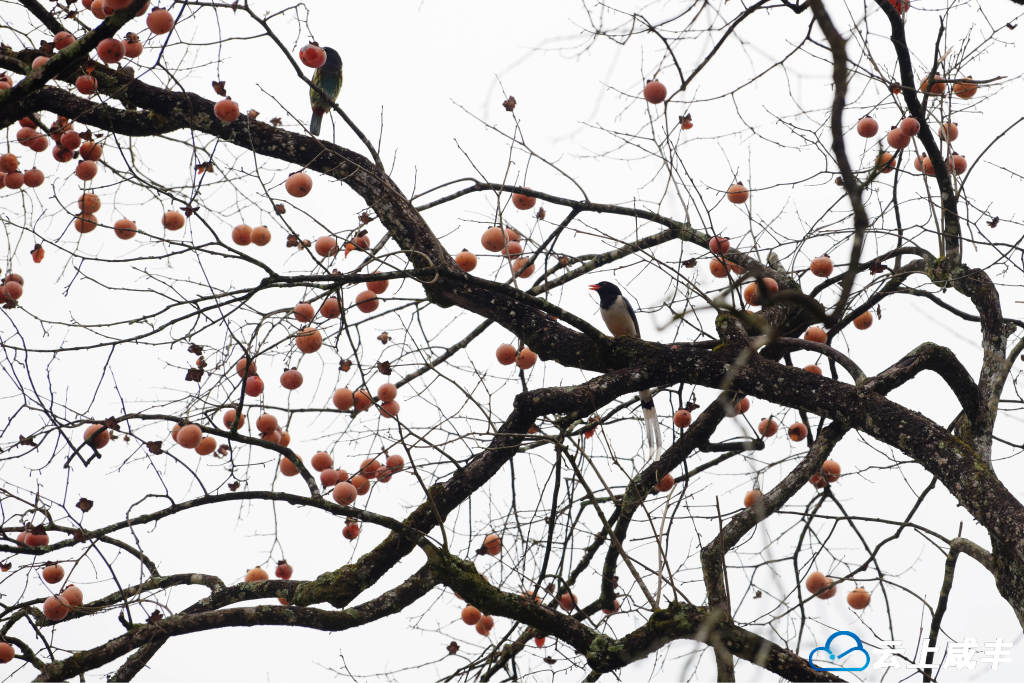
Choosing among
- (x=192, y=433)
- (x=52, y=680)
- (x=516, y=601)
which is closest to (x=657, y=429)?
(x=516, y=601)

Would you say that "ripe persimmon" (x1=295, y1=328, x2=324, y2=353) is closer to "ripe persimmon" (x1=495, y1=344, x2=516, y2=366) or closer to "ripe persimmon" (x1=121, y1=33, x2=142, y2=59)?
"ripe persimmon" (x1=495, y1=344, x2=516, y2=366)

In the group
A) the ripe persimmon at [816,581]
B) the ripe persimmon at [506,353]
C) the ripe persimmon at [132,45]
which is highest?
the ripe persimmon at [132,45]

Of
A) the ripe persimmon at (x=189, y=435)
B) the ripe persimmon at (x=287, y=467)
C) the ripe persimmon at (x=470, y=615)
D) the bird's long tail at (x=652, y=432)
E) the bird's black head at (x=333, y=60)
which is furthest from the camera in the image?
the bird's black head at (x=333, y=60)

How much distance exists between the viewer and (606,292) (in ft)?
16.8

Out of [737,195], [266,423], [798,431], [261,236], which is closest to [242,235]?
[261,236]

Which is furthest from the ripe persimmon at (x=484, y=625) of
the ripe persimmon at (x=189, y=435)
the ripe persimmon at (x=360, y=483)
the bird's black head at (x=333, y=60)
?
the bird's black head at (x=333, y=60)

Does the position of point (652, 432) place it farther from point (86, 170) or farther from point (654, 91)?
point (86, 170)

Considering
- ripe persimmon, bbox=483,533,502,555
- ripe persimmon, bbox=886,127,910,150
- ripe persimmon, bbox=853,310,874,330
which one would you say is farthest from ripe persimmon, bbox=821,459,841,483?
ripe persimmon, bbox=483,533,502,555

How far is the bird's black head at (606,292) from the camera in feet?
16.4

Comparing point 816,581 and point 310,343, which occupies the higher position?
point 310,343

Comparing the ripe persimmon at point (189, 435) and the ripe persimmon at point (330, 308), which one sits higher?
the ripe persimmon at point (330, 308)

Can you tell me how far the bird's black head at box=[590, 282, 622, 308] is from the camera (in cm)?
499

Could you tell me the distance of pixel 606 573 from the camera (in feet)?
10.8

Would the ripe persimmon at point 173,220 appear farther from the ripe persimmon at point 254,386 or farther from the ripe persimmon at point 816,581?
the ripe persimmon at point 816,581
